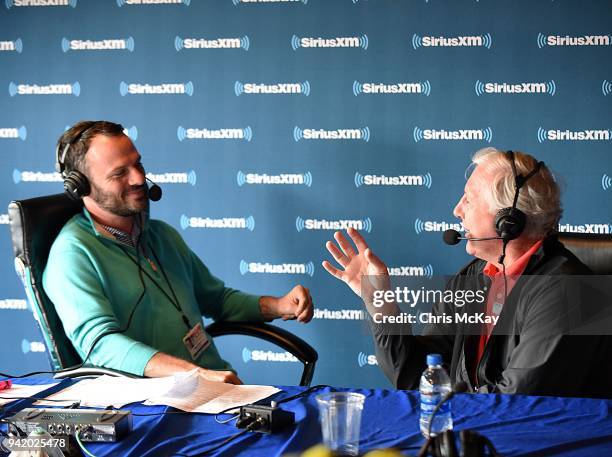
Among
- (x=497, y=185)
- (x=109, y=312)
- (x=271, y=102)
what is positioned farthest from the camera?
(x=271, y=102)

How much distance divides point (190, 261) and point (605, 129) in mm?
1983

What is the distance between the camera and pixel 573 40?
336 centimetres

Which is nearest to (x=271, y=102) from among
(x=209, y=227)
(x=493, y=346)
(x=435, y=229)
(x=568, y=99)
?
(x=209, y=227)

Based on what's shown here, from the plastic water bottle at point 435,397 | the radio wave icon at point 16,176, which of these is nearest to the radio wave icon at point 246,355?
the radio wave icon at point 16,176

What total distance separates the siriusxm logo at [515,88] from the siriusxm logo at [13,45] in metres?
2.30

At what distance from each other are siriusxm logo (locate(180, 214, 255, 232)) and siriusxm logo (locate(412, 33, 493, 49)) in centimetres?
117

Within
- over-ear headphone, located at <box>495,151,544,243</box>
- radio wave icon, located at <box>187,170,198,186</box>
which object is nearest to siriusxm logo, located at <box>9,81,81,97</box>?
radio wave icon, located at <box>187,170,198,186</box>

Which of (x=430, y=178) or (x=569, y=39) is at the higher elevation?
(x=569, y=39)

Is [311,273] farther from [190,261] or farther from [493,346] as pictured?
[493,346]

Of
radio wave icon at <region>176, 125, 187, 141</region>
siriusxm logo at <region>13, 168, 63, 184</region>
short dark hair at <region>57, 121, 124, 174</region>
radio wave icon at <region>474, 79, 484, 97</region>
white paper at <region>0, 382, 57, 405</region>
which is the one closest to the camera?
white paper at <region>0, 382, 57, 405</region>

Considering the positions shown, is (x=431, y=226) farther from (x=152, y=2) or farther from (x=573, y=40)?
(x=152, y=2)

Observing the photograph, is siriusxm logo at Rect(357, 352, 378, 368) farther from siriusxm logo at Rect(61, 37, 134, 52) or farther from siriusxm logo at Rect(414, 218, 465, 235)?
siriusxm logo at Rect(61, 37, 134, 52)

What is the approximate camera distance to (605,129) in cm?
337

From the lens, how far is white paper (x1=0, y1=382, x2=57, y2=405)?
181 centimetres
